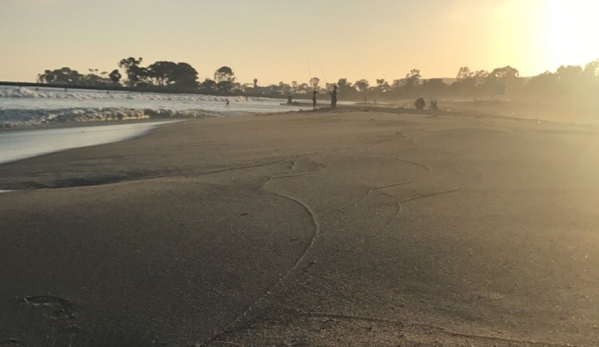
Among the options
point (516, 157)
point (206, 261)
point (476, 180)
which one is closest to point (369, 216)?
point (206, 261)

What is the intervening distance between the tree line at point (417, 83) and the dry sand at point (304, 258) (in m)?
36.5

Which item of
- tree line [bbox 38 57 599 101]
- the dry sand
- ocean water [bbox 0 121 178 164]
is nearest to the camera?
the dry sand

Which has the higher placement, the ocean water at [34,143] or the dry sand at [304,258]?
the dry sand at [304,258]

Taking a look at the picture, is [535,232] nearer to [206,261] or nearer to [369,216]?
[369,216]

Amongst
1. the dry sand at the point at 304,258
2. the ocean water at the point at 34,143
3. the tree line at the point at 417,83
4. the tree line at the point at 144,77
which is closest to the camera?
the dry sand at the point at 304,258

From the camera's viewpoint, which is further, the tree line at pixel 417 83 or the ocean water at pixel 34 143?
the tree line at pixel 417 83

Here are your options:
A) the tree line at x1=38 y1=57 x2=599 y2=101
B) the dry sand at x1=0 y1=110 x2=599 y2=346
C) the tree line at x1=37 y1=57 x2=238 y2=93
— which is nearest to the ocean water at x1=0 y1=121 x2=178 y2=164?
the dry sand at x1=0 y1=110 x2=599 y2=346

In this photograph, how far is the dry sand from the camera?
2373mm

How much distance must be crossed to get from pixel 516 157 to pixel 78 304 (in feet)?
21.6

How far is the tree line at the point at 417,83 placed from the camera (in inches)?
2292

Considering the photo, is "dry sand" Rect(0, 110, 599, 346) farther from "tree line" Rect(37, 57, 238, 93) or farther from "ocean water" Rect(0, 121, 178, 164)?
"tree line" Rect(37, 57, 238, 93)

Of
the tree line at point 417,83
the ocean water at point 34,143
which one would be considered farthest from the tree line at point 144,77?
the ocean water at point 34,143

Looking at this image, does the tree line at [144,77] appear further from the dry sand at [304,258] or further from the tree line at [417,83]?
the dry sand at [304,258]

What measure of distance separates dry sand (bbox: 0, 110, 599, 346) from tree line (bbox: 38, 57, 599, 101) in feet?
120
